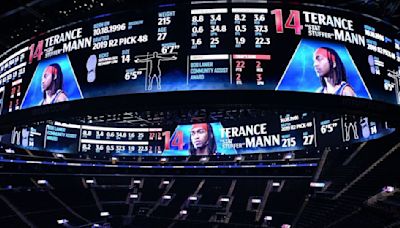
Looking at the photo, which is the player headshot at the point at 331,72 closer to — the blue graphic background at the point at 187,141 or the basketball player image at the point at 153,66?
the basketball player image at the point at 153,66

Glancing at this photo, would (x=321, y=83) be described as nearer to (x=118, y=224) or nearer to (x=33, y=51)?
(x=33, y=51)

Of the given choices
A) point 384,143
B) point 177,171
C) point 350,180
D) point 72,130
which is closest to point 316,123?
point 384,143

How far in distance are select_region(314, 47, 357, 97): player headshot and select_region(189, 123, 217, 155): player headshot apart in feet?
33.6

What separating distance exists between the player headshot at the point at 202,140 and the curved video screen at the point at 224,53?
1006cm

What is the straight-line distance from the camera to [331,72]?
6816mm

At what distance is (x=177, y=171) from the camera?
2506cm

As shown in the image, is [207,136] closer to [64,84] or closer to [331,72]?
[64,84]

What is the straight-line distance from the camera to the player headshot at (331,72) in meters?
6.72

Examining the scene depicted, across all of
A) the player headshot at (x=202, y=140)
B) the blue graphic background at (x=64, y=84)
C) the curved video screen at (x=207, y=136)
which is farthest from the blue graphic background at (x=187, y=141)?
the blue graphic background at (x=64, y=84)

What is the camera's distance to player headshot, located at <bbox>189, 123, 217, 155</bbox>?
55.7 ft

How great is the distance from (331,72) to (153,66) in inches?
112

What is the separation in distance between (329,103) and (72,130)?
496 inches

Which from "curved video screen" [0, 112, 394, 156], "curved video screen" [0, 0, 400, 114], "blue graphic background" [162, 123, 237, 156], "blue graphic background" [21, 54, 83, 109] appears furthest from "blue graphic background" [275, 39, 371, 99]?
"blue graphic background" [162, 123, 237, 156]

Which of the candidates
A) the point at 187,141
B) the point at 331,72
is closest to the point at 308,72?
the point at 331,72
